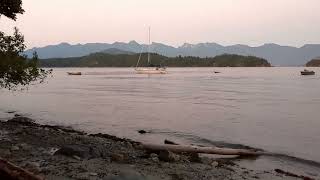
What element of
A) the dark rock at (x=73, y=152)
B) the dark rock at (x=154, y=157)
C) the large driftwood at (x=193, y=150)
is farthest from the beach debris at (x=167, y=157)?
the dark rock at (x=73, y=152)

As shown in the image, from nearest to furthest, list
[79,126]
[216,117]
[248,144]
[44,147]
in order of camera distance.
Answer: [44,147] → [248,144] → [79,126] → [216,117]

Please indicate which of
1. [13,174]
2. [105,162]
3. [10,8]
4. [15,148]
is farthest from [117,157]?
[10,8]

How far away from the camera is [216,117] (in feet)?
141

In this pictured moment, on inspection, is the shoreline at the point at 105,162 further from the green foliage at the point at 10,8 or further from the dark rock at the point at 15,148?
the green foliage at the point at 10,8

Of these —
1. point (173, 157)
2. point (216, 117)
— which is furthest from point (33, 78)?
point (216, 117)

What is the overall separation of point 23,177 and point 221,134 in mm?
24822

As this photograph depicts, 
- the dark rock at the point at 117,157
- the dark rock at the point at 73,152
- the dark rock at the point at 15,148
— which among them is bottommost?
the dark rock at the point at 117,157

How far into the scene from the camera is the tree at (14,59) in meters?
23.2

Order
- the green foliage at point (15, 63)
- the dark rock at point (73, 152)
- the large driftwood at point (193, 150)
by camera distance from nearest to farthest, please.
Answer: the dark rock at point (73, 152)
the large driftwood at point (193, 150)
the green foliage at point (15, 63)

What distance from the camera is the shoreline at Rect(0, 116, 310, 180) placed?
15.0 meters

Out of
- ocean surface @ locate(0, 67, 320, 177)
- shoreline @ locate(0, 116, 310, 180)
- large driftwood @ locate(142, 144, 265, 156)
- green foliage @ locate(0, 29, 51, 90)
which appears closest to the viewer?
shoreline @ locate(0, 116, 310, 180)

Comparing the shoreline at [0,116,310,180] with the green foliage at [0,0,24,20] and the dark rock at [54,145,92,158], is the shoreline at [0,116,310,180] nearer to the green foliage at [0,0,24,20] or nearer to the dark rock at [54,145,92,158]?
the dark rock at [54,145,92,158]

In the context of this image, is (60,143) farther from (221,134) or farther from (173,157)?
(221,134)

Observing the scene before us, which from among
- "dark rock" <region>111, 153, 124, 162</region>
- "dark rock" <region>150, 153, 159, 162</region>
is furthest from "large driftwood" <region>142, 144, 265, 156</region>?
"dark rock" <region>111, 153, 124, 162</region>
